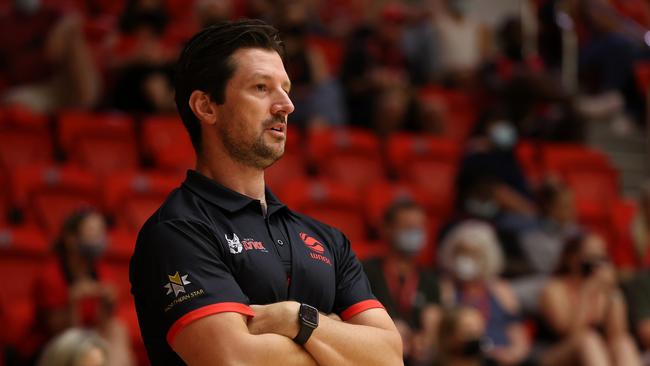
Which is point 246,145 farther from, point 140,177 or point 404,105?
point 404,105

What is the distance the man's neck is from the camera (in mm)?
2262

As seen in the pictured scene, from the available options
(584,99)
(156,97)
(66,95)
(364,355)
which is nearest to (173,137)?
(156,97)

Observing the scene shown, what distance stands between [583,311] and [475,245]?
698 mm

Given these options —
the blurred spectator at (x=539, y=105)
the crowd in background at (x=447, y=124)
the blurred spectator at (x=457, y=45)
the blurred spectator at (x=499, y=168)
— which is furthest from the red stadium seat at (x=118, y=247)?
the blurred spectator at (x=457, y=45)

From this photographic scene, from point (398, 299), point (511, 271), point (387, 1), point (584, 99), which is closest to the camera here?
point (398, 299)

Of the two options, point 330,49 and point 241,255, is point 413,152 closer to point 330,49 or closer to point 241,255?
point 330,49

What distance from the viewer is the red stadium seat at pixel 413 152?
24.7ft

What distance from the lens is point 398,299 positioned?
18.0 feet

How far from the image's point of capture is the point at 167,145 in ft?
22.1

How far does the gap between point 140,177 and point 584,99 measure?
4841 millimetres

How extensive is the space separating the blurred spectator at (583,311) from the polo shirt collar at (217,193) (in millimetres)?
3858

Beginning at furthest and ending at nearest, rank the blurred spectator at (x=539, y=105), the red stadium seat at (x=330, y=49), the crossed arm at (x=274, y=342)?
1. the red stadium seat at (x=330, y=49)
2. the blurred spectator at (x=539, y=105)
3. the crossed arm at (x=274, y=342)

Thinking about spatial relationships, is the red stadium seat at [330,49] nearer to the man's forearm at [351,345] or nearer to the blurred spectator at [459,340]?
the blurred spectator at [459,340]

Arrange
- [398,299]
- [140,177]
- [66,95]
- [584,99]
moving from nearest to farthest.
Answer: [398,299]
[140,177]
[66,95]
[584,99]
